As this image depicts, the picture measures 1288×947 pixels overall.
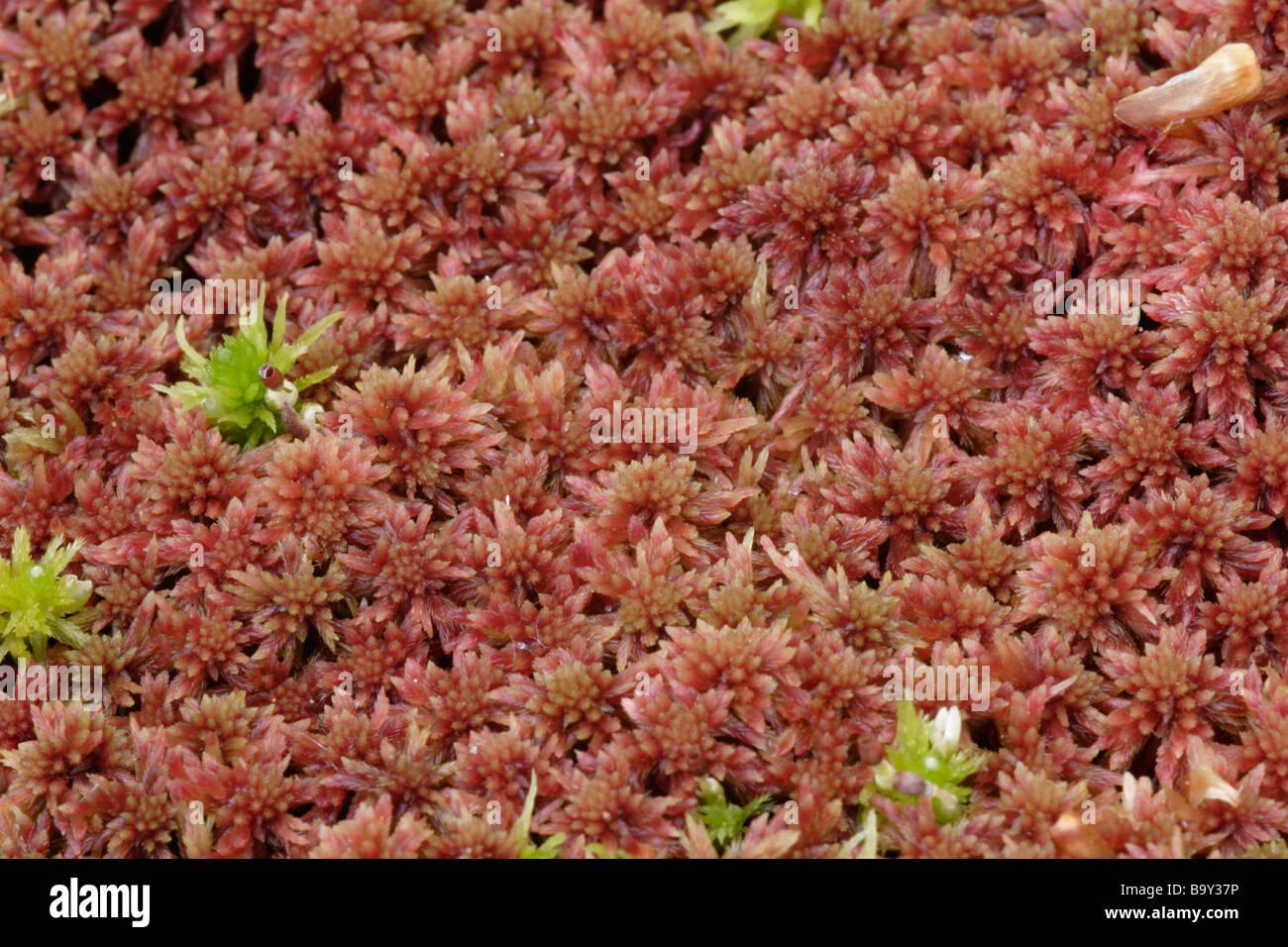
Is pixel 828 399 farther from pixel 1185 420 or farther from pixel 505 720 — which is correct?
pixel 505 720

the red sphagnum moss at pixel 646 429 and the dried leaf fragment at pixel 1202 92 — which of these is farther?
the dried leaf fragment at pixel 1202 92


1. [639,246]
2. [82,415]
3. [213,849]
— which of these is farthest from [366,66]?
[213,849]

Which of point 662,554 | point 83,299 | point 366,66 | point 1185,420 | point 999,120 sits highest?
point 366,66

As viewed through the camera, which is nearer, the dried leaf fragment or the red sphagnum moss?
the red sphagnum moss

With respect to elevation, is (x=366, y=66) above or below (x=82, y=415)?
above

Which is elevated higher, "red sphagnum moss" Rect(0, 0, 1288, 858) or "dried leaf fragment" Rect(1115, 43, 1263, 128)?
"dried leaf fragment" Rect(1115, 43, 1263, 128)

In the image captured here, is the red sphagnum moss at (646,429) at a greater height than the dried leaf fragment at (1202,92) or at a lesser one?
lesser

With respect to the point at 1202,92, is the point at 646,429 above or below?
below

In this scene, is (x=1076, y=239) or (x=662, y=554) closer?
(x=662, y=554)
